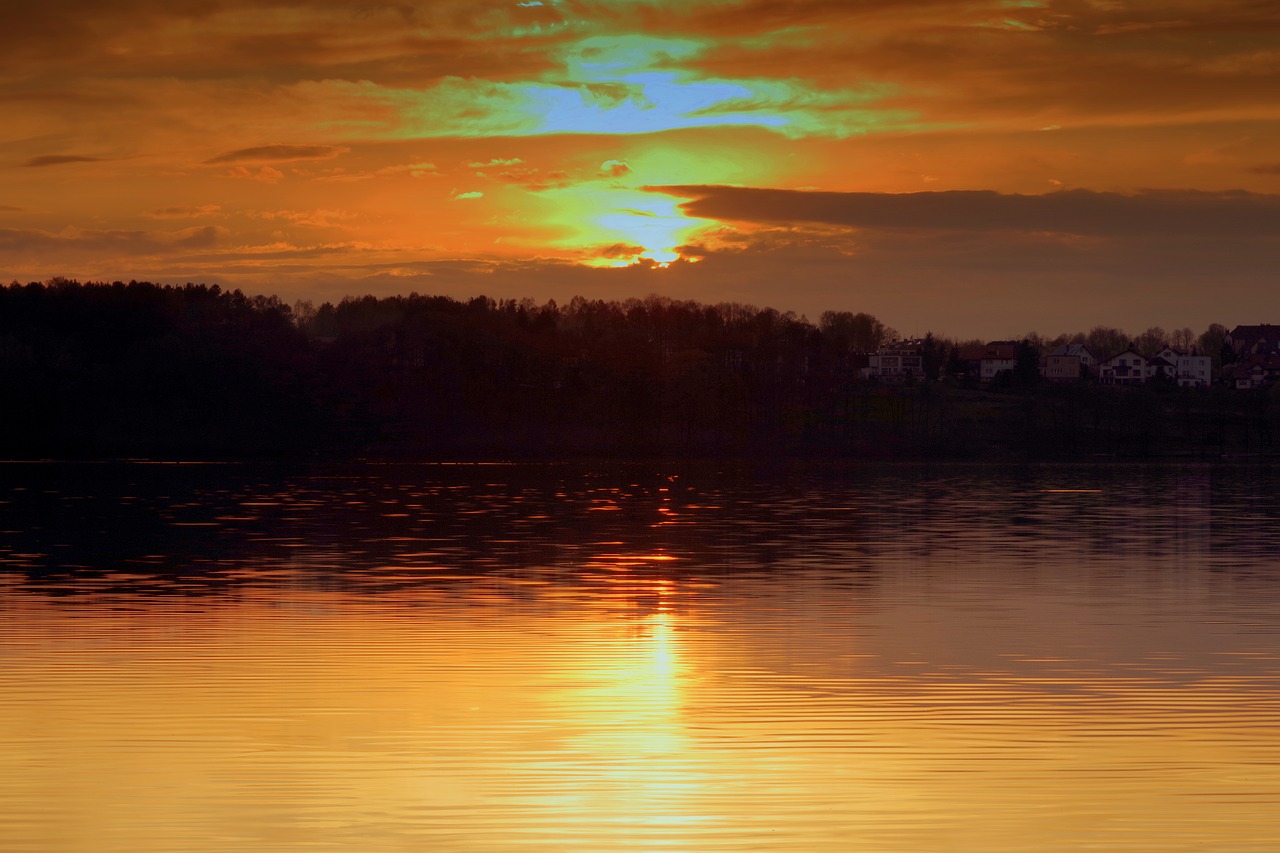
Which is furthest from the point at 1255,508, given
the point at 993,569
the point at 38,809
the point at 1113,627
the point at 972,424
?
the point at 972,424

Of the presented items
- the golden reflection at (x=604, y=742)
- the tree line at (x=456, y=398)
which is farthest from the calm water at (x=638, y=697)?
the tree line at (x=456, y=398)

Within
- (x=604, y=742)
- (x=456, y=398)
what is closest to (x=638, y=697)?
(x=604, y=742)

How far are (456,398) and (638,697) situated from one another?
15639 centimetres

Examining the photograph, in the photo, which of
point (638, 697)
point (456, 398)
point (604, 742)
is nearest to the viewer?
point (604, 742)

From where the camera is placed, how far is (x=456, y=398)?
173m

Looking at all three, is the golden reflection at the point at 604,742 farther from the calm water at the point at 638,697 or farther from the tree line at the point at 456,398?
the tree line at the point at 456,398

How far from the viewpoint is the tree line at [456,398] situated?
151625 mm

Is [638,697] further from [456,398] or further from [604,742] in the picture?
[456,398]

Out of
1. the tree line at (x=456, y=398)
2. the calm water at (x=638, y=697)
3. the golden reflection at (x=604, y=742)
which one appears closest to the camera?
the golden reflection at (x=604, y=742)

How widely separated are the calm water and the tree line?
115 metres

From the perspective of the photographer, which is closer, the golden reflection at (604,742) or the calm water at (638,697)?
the golden reflection at (604,742)

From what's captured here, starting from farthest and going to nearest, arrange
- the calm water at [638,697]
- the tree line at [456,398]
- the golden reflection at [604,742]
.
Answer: the tree line at [456,398], the calm water at [638,697], the golden reflection at [604,742]

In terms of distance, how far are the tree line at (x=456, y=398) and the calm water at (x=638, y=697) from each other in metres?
115

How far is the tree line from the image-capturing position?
152 metres
